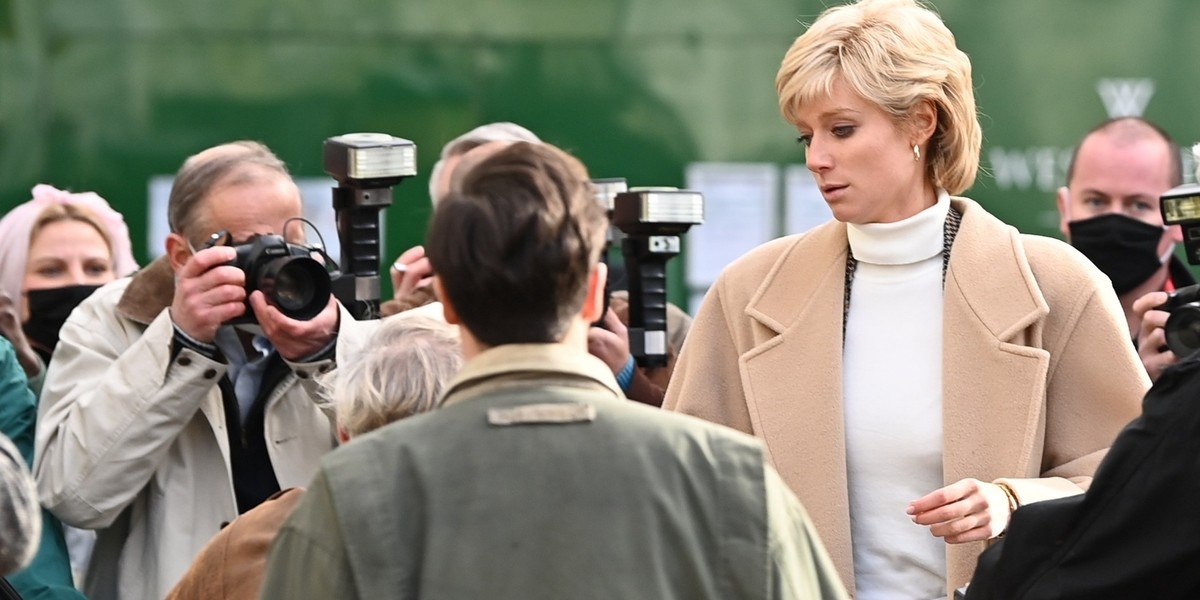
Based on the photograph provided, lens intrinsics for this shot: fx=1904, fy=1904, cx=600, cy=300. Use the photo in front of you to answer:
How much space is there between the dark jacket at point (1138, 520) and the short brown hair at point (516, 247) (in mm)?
767

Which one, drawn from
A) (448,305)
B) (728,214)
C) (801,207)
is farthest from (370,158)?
(801,207)

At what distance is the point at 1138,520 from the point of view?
238 centimetres

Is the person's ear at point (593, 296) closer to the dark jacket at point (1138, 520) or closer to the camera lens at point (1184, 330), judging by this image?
the dark jacket at point (1138, 520)

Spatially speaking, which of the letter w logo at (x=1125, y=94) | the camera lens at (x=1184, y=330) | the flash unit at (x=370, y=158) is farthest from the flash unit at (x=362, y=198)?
the letter w logo at (x=1125, y=94)

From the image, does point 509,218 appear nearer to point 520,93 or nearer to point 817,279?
point 817,279

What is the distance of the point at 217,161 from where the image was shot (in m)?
3.95

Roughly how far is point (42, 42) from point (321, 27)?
91cm

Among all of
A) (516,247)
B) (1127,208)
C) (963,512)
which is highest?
(516,247)

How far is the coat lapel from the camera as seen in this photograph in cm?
307

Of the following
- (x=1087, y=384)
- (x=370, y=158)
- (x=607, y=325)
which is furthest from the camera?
(x=607, y=325)

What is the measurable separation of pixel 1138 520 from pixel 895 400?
0.76 meters

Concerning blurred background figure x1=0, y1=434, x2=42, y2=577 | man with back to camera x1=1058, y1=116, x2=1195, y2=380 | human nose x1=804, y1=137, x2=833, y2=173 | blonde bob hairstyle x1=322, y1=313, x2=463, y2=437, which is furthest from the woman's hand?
man with back to camera x1=1058, y1=116, x2=1195, y2=380

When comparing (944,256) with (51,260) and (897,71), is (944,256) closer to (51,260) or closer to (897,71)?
(897,71)

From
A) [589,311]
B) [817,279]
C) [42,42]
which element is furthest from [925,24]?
[42,42]
